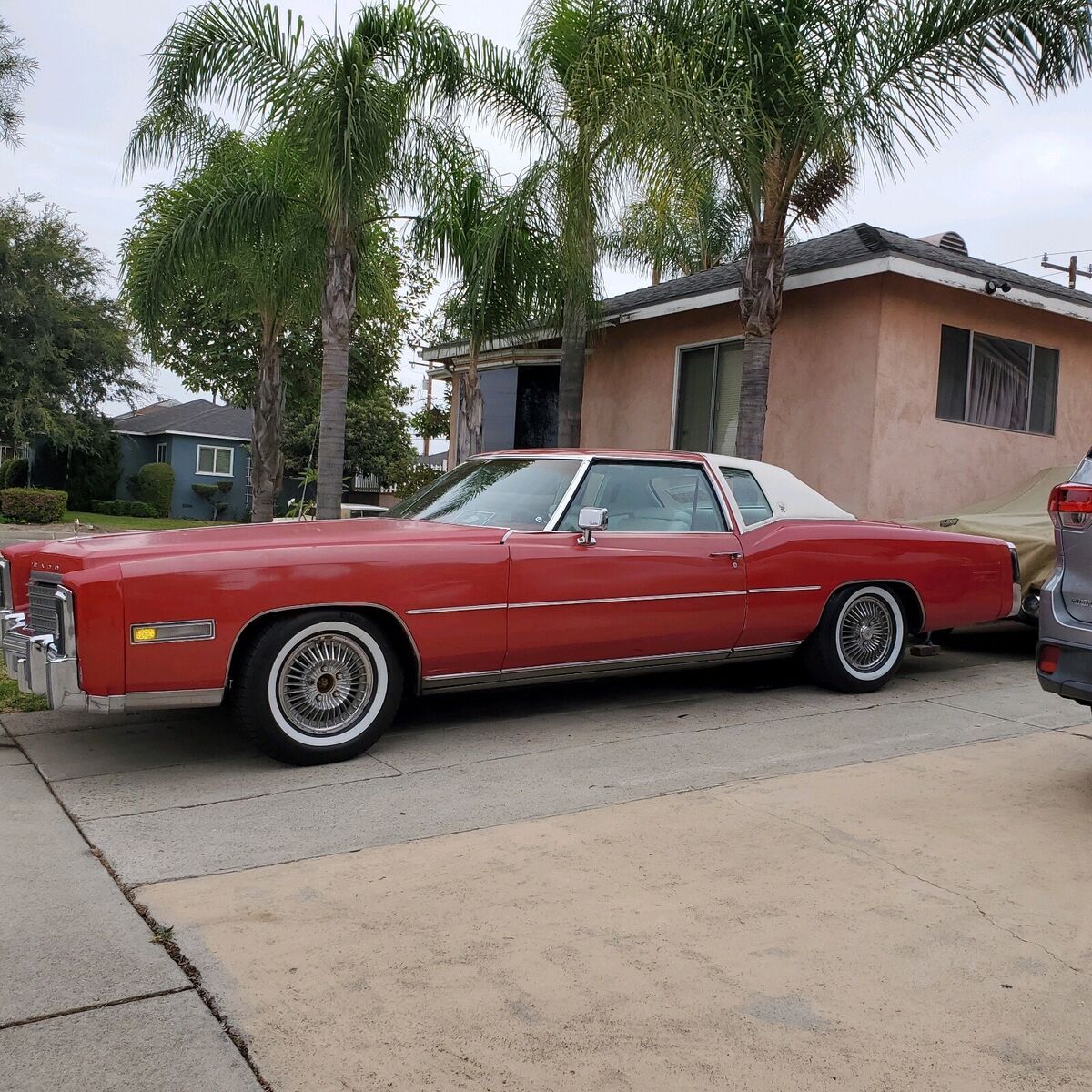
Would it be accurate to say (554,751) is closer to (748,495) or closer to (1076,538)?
(748,495)

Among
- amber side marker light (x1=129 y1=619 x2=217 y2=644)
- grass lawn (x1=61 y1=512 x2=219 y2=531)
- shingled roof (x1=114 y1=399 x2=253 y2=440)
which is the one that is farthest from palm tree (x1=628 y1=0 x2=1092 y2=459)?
shingled roof (x1=114 y1=399 x2=253 y2=440)

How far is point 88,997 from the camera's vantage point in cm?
279

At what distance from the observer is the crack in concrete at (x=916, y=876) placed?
3.14 metres

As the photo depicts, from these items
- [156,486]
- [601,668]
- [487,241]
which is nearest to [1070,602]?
[601,668]

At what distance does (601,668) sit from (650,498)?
105 centimetres

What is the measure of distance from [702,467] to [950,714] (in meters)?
2.03

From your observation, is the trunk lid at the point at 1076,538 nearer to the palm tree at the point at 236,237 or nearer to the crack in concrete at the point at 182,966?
the crack in concrete at the point at 182,966

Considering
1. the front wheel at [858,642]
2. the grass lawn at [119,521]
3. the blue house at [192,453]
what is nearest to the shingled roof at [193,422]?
the blue house at [192,453]

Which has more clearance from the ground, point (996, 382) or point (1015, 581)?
point (996, 382)

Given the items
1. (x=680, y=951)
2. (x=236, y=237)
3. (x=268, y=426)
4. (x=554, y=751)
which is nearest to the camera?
(x=680, y=951)

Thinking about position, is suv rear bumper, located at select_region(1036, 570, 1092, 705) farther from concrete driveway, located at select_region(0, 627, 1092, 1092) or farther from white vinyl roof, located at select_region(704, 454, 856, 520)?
white vinyl roof, located at select_region(704, 454, 856, 520)

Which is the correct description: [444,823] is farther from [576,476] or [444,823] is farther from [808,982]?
[576,476]

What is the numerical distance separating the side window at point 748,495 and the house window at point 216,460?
37222mm

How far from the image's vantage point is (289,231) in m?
11.9
